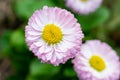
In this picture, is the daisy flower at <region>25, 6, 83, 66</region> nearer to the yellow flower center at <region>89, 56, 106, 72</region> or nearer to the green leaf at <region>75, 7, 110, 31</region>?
the yellow flower center at <region>89, 56, 106, 72</region>

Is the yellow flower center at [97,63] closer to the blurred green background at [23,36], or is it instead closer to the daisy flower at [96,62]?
the daisy flower at [96,62]

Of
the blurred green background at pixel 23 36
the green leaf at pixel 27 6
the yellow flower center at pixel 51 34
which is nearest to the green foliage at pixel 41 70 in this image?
the blurred green background at pixel 23 36

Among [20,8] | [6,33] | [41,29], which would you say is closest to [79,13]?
[20,8]

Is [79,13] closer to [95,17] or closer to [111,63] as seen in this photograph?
[95,17]

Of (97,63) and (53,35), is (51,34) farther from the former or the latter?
(97,63)

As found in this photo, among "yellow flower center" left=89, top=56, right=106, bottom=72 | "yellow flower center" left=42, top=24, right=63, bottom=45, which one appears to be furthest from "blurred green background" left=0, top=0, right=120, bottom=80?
"yellow flower center" left=42, top=24, right=63, bottom=45
